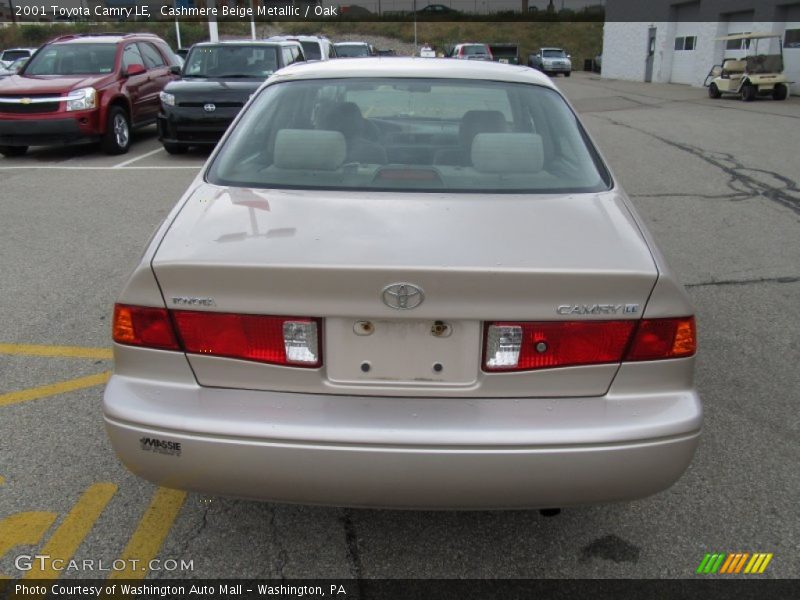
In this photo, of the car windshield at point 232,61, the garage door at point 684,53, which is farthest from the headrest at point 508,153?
the garage door at point 684,53

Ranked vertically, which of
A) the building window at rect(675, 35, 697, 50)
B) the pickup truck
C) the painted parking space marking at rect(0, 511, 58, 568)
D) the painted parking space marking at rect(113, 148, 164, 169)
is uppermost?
the building window at rect(675, 35, 697, 50)

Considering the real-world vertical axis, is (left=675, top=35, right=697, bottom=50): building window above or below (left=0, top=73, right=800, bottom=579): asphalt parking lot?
above

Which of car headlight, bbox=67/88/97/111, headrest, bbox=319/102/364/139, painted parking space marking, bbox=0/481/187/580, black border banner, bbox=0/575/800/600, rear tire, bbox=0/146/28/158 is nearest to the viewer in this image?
black border banner, bbox=0/575/800/600

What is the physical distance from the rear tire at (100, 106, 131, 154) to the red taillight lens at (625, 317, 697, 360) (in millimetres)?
10614

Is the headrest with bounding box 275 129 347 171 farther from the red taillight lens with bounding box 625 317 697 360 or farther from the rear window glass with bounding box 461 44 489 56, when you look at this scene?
the rear window glass with bounding box 461 44 489 56

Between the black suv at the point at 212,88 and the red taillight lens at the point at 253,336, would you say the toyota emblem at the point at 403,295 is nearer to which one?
the red taillight lens at the point at 253,336

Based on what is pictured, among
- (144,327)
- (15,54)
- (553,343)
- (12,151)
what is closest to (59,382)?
(144,327)

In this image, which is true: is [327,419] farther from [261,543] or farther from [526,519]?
[526,519]

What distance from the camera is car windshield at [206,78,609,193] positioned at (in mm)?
2891

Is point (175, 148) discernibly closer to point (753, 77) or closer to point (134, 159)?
point (134, 159)

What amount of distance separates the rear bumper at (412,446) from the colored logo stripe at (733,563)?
0.55 m

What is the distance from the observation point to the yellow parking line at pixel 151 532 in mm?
2508

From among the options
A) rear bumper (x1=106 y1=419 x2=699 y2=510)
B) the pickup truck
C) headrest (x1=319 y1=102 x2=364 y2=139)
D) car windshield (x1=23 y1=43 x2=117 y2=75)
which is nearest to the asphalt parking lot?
rear bumper (x1=106 y1=419 x2=699 y2=510)

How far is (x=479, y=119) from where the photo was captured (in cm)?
334
